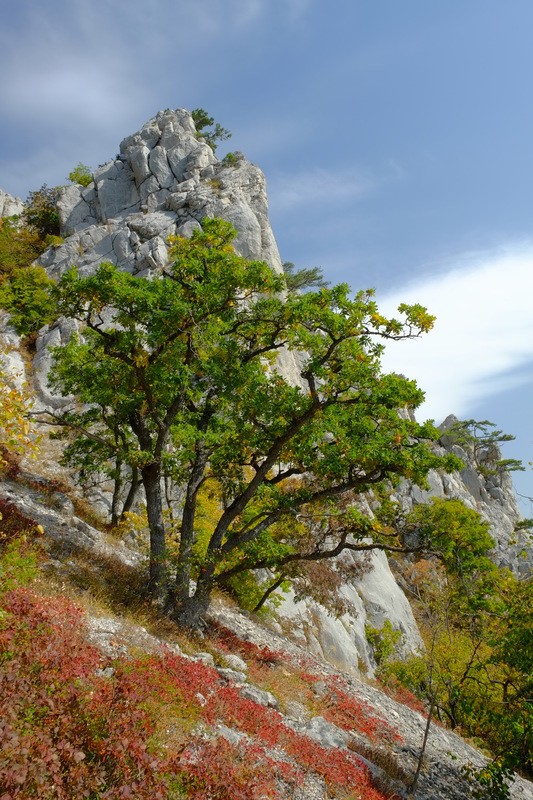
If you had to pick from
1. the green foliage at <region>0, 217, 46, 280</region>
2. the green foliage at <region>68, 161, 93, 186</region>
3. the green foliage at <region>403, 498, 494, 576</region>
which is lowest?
the green foliage at <region>403, 498, 494, 576</region>

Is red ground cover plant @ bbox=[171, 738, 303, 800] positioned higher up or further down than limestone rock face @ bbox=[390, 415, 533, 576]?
further down

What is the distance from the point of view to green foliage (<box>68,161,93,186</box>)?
5295cm

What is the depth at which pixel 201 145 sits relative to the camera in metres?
51.9

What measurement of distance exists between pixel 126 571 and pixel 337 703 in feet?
24.1

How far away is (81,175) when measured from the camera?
175ft

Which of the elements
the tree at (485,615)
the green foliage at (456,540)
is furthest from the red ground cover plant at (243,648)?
the green foliage at (456,540)

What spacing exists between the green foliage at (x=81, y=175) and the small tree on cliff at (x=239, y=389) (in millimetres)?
44810

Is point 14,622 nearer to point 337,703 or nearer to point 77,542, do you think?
point 77,542

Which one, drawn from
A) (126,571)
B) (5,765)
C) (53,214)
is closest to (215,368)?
(126,571)

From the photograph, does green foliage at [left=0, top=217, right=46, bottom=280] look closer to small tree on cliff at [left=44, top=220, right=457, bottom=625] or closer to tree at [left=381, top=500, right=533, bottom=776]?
small tree on cliff at [left=44, top=220, right=457, bottom=625]

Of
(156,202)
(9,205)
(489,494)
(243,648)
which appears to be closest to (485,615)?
(243,648)

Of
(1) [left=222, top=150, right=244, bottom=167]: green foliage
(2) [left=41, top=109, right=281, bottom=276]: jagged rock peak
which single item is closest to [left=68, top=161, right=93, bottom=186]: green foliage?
(2) [left=41, top=109, right=281, bottom=276]: jagged rock peak

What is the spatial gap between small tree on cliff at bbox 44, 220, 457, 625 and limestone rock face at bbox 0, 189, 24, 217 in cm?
5315

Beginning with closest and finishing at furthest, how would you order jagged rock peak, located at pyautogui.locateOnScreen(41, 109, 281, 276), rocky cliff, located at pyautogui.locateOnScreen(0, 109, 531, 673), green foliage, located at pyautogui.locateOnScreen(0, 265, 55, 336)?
rocky cliff, located at pyautogui.locateOnScreen(0, 109, 531, 673), green foliage, located at pyautogui.locateOnScreen(0, 265, 55, 336), jagged rock peak, located at pyautogui.locateOnScreen(41, 109, 281, 276)
